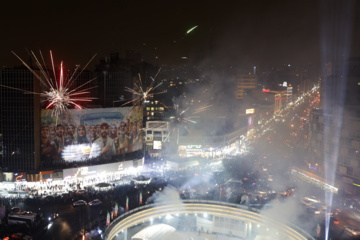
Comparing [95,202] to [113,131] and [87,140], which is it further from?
[113,131]

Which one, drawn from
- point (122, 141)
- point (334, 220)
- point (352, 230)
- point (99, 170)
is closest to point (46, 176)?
point (99, 170)

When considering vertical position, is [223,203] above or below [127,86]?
below

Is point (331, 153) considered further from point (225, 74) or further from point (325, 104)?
point (225, 74)

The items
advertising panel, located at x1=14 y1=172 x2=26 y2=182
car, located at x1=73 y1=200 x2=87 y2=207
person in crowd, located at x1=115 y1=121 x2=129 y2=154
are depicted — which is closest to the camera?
car, located at x1=73 y1=200 x2=87 y2=207

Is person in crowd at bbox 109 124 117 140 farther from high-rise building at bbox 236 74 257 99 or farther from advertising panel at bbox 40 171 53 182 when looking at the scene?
high-rise building at bbox 236 74 257 99

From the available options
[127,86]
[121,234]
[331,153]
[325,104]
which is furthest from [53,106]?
[325,104]

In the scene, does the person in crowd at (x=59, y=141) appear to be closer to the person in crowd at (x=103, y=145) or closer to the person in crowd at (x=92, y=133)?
the person in crowd at (x=92, y=133)

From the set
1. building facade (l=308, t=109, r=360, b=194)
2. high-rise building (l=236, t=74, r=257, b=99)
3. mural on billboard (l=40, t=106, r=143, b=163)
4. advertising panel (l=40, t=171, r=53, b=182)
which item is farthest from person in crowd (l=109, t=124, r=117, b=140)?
high-rise building (l=236, t=74, r=257, b=99)
